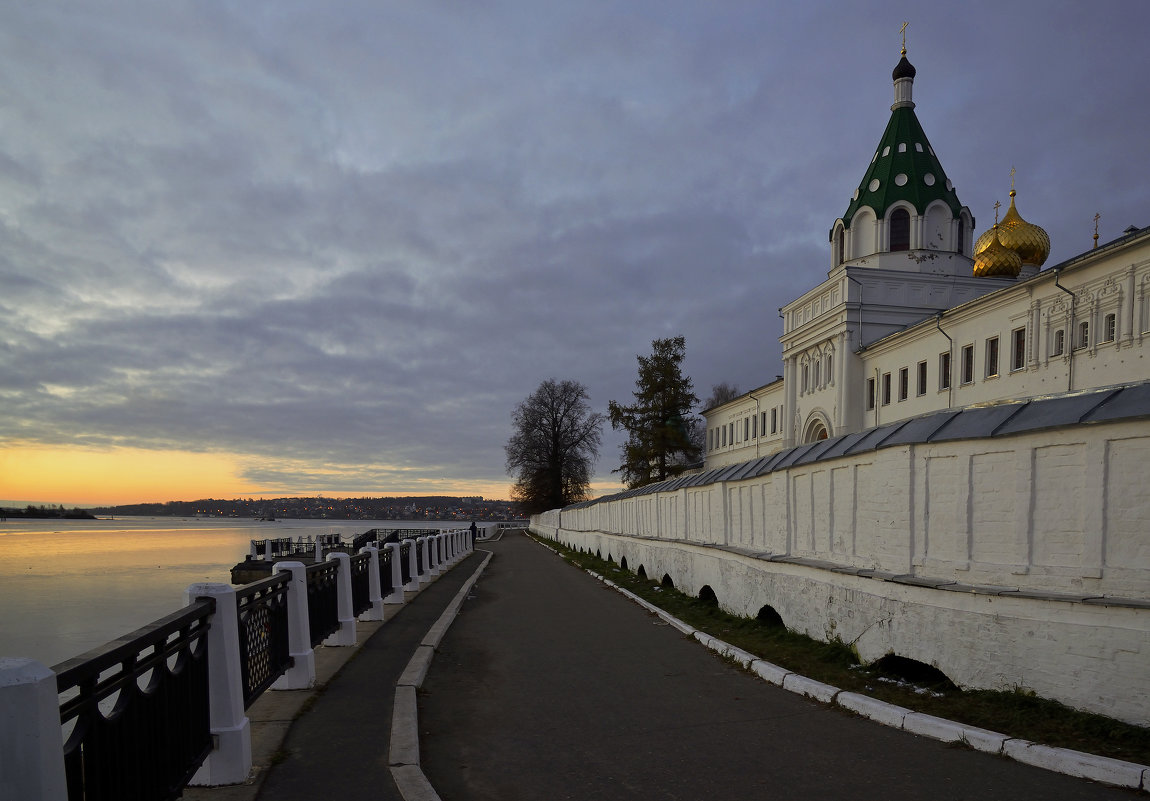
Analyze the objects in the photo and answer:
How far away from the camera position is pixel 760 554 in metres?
11.1

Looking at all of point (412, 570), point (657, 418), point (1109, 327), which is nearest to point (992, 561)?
point (412, 570)

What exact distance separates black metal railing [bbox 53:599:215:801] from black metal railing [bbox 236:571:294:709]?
65 cm

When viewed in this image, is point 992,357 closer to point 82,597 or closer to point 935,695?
point 935,695

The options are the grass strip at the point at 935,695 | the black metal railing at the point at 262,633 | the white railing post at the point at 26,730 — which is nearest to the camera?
the white railing post at the point at 26,730

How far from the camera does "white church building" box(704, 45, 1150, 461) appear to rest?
2645cm

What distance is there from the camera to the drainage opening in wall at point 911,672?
6732 mm

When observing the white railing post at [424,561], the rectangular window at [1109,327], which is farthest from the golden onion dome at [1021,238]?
the white railing post at [424,561]

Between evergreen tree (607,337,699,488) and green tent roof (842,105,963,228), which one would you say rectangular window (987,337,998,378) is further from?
evergreen tree (607,337,699,488)

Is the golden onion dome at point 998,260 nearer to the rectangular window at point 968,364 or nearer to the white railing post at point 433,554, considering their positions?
the rectangular window at point 968,364

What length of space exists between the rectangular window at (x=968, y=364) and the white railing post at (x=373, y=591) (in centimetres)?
2894

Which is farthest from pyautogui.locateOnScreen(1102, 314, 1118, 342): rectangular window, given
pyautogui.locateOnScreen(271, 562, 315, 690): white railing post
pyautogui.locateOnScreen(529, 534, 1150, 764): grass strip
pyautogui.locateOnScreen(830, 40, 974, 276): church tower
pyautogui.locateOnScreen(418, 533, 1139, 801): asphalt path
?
pyautogui.locateOnScreen(271, 562, 315, 690): white railing post

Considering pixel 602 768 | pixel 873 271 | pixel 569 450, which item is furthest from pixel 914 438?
pixel 569 450

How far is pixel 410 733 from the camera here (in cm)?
558

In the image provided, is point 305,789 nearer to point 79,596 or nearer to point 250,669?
point 250,669
